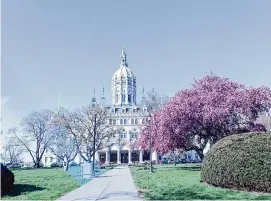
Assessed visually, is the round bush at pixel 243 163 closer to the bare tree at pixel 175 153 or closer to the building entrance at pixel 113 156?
the bare tree at pixel 175 153

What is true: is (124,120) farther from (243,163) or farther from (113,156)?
(243,163)

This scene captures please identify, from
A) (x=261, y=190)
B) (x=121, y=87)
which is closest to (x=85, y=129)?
(x=261, y=190)

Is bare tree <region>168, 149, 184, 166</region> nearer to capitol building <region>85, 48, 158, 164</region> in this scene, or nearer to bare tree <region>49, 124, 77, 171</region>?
capitol building <region>85, 48, 158, 164</region>

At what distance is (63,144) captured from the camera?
5419cm

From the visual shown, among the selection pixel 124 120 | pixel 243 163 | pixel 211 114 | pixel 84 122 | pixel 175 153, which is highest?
pixel 124 120

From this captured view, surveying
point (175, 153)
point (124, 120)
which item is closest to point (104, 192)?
point (175, 153)

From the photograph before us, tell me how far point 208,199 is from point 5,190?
966 centimetres

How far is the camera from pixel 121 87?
98.9 m

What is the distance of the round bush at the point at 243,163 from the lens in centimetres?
1409

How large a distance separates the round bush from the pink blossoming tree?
15689 mm

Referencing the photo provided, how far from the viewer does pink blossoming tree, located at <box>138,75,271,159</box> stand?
32.3 m

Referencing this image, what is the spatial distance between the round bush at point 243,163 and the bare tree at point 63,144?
1425 inches

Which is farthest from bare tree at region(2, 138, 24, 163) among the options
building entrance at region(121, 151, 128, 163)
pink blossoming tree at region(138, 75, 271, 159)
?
pink blossoming tree at region(138, 75, 271, 159)

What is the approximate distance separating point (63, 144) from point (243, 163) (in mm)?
42842
